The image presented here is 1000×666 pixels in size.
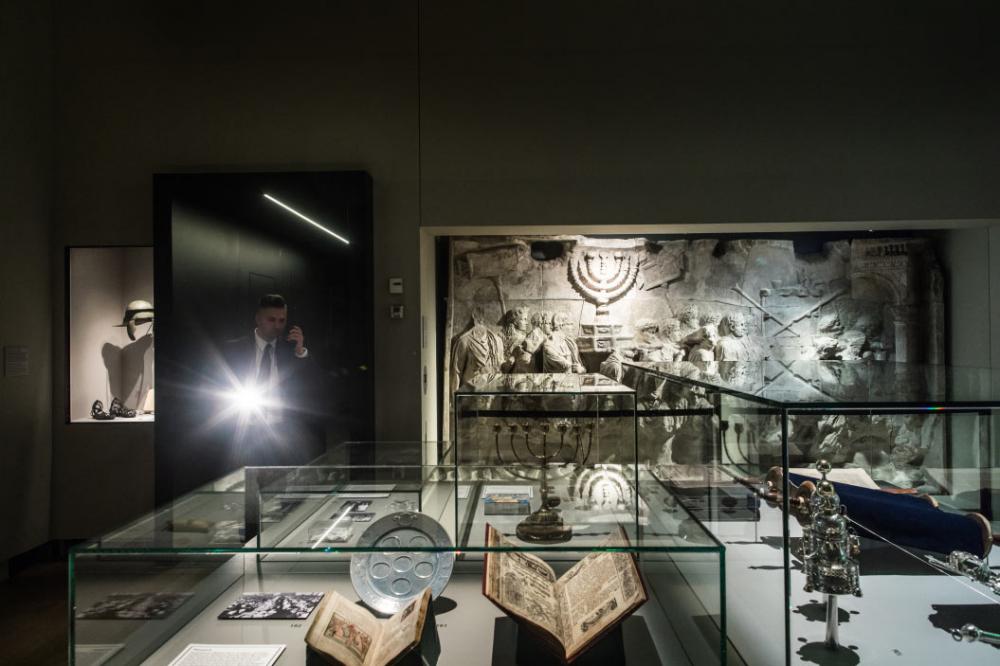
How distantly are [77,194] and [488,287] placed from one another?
3.25m

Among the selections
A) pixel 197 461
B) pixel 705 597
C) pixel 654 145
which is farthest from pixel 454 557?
pixel 654 145

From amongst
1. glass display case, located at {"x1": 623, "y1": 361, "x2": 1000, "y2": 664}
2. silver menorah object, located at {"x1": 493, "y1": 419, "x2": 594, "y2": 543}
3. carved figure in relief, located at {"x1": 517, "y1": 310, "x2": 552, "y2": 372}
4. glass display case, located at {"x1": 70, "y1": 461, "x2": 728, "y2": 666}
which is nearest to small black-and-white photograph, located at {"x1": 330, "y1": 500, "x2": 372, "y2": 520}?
glass display case, located at {"x1": 70, "y1": 461, "x2": 728, "y2": 666}

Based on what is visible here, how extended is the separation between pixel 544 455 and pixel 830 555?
5.32 feet

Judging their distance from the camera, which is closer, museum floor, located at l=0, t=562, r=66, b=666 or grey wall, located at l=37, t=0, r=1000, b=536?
museum floor, located at l=0, t=562, r=66, b=666

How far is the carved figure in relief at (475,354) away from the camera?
5.75 meters

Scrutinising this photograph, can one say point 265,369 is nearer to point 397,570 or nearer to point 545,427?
point 545,427

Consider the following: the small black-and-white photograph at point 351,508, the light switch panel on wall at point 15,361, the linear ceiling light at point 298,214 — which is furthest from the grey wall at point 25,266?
the small black-and-white photograph at point 351,508

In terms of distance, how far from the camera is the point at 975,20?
13.8ft

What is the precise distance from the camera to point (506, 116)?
14.0 feet

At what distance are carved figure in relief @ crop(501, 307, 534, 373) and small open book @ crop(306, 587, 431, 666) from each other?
4424mm

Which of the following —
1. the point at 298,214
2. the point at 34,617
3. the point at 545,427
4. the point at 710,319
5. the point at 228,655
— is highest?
the point at 298,214

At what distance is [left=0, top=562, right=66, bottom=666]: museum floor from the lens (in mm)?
2822

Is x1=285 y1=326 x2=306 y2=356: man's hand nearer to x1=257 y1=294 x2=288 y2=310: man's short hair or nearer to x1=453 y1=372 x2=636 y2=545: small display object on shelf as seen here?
x1=257 y1=294 x2=288 y2=310: man's short hair

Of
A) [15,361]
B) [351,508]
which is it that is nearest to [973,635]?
[351,508]
